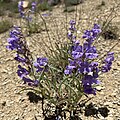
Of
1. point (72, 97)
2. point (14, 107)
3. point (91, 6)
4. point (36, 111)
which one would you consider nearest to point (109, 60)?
point (72, 97)

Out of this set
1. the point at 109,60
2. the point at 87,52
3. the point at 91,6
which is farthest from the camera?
the point at 91,6

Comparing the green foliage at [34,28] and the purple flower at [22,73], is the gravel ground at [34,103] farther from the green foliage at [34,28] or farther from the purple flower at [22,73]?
the green foliage at [34,28]

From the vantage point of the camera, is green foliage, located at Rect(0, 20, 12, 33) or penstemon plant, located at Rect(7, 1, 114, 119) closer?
penstemon plant, located at Rect(7, 1, 114, 119)

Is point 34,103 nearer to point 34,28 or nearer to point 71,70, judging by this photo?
point 71,70

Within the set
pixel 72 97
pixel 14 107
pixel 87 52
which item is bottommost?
pixel 14 107

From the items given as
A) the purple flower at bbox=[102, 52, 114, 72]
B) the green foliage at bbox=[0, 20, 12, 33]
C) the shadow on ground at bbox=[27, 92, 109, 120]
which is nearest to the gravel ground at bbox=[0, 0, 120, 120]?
the shadow on ground at bbox=[27, 92, 109, 120]

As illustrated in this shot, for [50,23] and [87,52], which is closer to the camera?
[87,52]

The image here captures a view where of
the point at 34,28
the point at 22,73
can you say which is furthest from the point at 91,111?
the point at 34,28

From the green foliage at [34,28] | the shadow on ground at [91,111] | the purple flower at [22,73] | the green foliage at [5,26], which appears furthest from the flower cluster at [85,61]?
the green foliage at [5,26]

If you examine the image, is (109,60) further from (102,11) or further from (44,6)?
(44,6)

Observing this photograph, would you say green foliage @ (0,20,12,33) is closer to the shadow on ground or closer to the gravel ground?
the gravel ground

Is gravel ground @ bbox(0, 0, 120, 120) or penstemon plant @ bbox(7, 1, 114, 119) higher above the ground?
penstemon plant @ bbox(7, 1, 114, 119)
